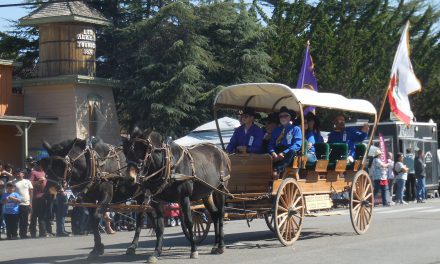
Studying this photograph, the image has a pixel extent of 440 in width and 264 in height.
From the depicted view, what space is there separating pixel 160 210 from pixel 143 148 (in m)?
1.30

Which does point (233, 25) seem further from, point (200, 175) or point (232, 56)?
point (200, 175)

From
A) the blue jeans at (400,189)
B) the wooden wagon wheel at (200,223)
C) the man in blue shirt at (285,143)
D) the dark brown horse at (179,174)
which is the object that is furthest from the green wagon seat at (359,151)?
Answer: the blue jeans at (400,189)

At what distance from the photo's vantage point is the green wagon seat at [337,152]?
1581cm

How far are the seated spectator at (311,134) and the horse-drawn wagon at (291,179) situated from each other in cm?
16

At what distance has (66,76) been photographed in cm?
3200

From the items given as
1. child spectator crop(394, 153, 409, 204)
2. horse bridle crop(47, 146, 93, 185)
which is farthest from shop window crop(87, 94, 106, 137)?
horse bridle crop(47, 146, 93, 185)

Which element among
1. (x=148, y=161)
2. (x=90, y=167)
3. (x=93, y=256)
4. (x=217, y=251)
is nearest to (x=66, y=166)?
(x=90, y=167)

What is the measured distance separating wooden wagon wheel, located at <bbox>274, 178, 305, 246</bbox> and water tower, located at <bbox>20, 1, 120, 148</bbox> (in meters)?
19.2

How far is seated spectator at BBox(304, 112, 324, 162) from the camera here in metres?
15.0

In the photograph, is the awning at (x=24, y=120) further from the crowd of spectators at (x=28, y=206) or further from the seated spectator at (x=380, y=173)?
the seated spectator at (x=380, y=173)

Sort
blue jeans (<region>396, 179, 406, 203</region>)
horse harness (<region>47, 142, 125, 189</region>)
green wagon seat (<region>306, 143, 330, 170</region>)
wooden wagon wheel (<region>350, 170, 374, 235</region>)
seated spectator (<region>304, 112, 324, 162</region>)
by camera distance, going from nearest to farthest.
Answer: horse harness (<region>47, 142, 125, 189</region>) → seated spectator (<region>304, 112, 324, 162</region>) → green wagon seat (<region>306, 143, 330, 170</region>) → wooden wagon wheel (<region>350, 170, 374, 235</region>) → blue jeans (<region>396, 179, 406, 203</region>)

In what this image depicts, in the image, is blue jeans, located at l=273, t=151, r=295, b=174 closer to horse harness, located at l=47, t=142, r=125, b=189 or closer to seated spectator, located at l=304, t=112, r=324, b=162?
seated spectator, located at l=304, t=112, r=324, b=162

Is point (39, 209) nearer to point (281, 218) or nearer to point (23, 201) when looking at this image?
point (23, 201)

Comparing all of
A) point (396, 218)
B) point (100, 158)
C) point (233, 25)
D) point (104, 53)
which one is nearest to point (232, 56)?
point (233, 25)
